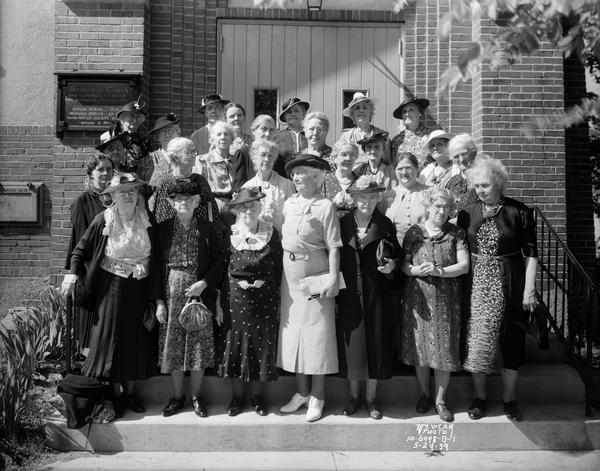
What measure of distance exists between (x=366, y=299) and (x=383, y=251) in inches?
15.2

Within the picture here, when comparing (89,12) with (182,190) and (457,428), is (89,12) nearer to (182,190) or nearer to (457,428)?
(182,190)

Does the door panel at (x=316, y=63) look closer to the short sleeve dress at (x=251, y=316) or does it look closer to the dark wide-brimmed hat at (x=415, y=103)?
the dark wide-brimmed hat at (x=415, y=103)

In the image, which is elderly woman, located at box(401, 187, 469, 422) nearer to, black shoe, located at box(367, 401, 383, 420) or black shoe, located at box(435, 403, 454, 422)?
black shoe, located at box(435, 403, 454, 422)

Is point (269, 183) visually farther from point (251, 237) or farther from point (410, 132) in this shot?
point (410, 132)

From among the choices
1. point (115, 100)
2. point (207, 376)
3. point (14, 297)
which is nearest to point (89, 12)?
point (115, 100)

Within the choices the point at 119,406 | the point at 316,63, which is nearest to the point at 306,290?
the point at 119,406

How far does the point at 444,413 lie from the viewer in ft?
16.2

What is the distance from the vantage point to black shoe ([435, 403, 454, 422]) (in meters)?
4.91

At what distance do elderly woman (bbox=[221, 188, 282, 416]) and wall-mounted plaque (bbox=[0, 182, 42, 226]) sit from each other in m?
3.53

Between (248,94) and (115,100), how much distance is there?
157 centimetres

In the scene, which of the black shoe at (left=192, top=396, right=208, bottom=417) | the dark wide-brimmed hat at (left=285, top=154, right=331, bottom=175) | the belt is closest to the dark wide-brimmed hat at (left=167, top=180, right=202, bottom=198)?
the belt

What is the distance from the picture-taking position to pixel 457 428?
491cm

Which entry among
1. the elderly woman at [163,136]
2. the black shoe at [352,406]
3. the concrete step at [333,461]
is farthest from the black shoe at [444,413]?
the elderly woman at [163,136]

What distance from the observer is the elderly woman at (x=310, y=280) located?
4867 millimetres
